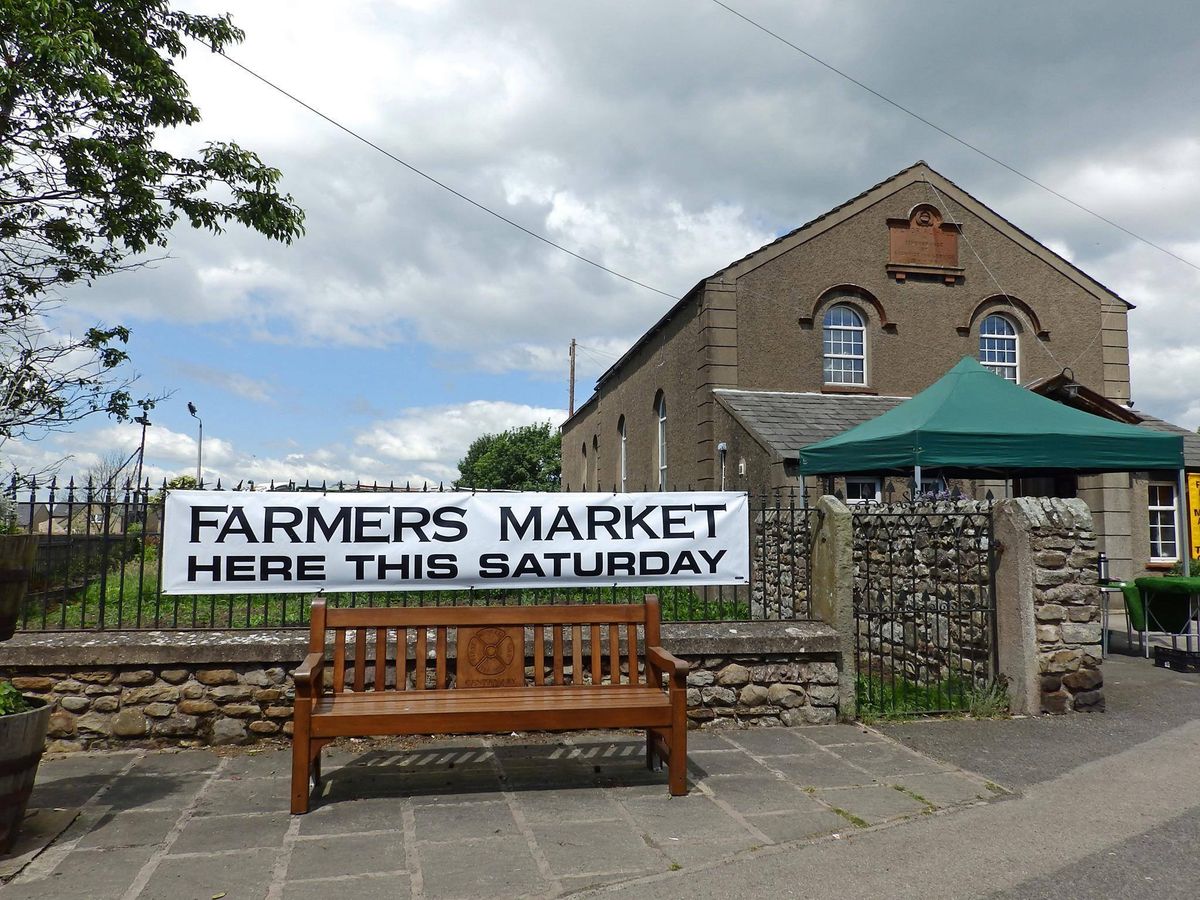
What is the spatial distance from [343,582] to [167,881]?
2807 mm

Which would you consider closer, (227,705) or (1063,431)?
(227,705)

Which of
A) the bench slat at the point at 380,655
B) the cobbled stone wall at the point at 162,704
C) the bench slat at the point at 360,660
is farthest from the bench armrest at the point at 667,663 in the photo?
Answer: the cobbled stone wall at the point at 162,704

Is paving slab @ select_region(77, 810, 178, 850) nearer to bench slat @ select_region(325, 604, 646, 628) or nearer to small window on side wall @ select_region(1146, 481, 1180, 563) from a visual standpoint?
bench slat @ select_region(325, 604, 646, 628)

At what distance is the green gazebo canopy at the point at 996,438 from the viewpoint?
9.38 meters

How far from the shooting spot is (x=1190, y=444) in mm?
16672

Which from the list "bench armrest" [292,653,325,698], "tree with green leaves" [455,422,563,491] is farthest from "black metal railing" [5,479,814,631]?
"tree with green leaves" [455,422,563,491]

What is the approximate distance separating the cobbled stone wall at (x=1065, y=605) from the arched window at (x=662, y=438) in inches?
552

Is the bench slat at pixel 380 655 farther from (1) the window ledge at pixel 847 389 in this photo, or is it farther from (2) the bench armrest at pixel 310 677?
(1) the window ledge at pixel 847 389

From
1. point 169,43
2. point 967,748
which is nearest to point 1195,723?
point 967,748

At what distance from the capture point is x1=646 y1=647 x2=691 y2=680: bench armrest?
4.91m

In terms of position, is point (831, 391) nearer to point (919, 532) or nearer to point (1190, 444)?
point (1190, 444)

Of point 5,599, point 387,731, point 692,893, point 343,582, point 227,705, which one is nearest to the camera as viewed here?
point 692,893

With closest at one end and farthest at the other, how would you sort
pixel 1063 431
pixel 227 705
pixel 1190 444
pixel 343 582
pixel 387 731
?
1. pixel 387 731
2. pixel 227 705
3. pixel 343 582
4. pixel 1063 431
5. pixel 1190 444

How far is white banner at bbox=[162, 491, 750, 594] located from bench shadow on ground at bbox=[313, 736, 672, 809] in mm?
1211
